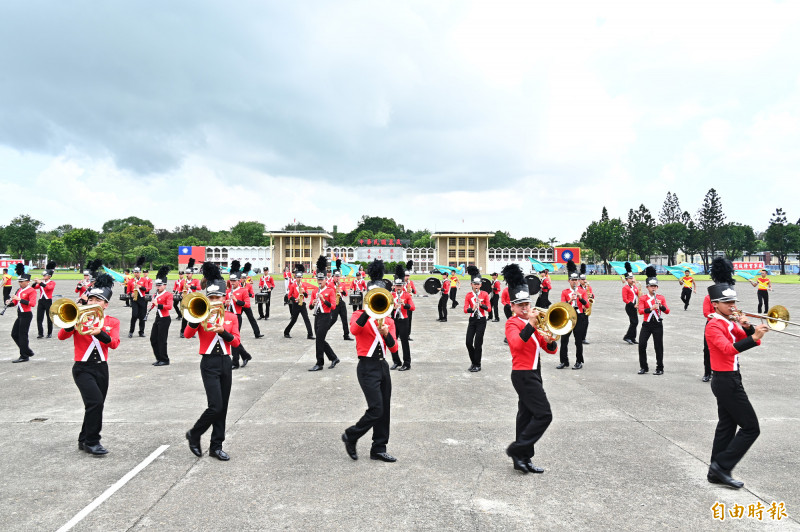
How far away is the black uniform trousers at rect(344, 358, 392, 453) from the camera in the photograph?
17.0ft

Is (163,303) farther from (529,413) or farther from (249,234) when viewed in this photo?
(249,234)

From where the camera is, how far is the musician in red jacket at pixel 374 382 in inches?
205

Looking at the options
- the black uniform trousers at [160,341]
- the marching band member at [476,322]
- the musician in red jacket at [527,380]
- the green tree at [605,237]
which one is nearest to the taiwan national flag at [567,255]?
the green tree at [605,237]

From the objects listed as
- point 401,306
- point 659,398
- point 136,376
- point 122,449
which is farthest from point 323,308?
point 659,398

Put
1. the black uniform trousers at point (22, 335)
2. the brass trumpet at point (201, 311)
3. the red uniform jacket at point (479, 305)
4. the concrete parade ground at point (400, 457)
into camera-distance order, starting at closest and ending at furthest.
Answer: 1. the concrete parade ground at point (400, 457)
2. the brass trumpet at point (201, 311)
3. the red uniform jacket at point (479, 305)
4. the black uniform trousers at point (22, 335)

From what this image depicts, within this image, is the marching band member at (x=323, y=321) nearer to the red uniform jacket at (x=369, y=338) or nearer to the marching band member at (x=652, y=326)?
the red uniform jacket at (x=369, y=338)

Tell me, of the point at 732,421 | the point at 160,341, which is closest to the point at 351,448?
the point at 732,421

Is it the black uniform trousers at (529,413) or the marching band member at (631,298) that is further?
the marching band member at (631,298)

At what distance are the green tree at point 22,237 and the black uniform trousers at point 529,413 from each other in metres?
125

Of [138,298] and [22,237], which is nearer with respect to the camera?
[138,298]

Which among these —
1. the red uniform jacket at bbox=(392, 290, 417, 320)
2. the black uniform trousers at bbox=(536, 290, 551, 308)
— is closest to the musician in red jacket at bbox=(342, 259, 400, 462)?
the red uniform jacket at bbox=(392, 290, 417, 320)

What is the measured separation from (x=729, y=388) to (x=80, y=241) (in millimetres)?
108807

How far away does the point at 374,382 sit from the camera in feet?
17.3

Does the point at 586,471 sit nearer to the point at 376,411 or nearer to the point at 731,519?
the point at 731,519
